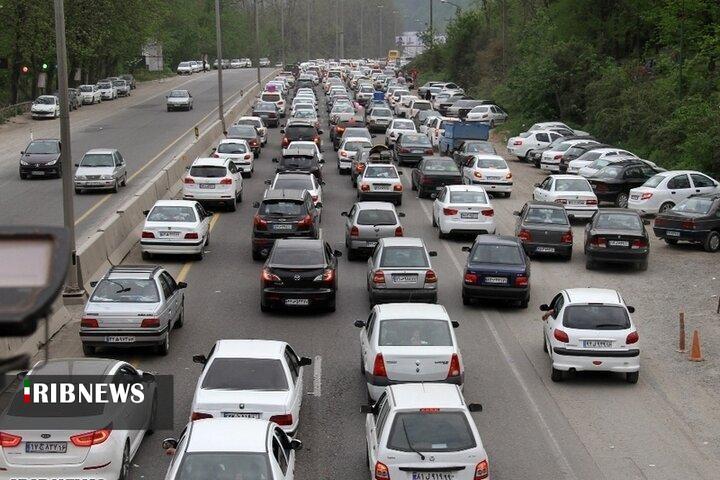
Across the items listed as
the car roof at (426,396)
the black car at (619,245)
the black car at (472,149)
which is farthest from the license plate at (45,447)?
the black car at (472,149)

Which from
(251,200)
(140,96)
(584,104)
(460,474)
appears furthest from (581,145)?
(140,96)

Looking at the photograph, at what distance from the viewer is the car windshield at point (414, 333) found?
16125 millimetres

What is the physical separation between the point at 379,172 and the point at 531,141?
17.0 m

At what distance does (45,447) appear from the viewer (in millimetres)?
12023

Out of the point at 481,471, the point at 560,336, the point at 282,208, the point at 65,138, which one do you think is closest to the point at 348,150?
the point at 282,208

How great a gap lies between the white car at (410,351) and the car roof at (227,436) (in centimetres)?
462

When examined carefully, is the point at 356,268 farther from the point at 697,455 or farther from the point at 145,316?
the point at 697,455

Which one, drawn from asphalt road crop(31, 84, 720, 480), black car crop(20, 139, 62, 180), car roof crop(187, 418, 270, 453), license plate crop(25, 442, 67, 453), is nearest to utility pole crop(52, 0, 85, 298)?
asphalt road crop(31, 84, 720, 480)

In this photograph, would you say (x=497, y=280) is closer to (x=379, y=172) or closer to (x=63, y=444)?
(x=63, y=444)

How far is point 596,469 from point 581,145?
109ft

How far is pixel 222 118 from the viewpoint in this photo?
2303 inches

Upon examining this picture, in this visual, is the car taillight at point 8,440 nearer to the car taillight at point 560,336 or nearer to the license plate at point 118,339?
the license plate at point 118,339

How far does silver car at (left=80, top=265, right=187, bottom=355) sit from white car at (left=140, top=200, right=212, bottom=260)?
7.05 metres

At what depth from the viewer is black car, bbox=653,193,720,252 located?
2991 cm
